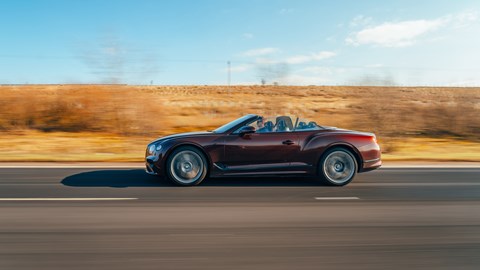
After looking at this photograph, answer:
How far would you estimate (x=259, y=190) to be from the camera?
7684 mm

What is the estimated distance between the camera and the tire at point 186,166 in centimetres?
793

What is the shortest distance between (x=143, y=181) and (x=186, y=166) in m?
1.11

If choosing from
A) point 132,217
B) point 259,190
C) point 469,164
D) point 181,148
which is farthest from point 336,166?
point 469,164

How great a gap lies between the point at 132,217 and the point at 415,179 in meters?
6.25

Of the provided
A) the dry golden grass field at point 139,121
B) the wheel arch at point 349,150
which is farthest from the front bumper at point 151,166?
the dry golden grass field at point 139,121

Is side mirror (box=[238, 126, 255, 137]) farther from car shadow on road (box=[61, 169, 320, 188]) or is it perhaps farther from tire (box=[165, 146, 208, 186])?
car shadow on road (box=[61, 169, 320, 188])

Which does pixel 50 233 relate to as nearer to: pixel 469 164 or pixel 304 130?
pixel 304 130

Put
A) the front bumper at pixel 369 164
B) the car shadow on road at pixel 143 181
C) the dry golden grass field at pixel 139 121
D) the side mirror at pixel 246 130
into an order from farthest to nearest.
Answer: the dry golden grass field at pixel 139 121
the front bumper at pixel 369 164
the car shadow on road at pixel 143 181
the side mirror at pixel 246 130

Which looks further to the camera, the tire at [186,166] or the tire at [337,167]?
the tire at [337,167]

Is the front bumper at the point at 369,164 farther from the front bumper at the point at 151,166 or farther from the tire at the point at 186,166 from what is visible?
the front bumper at the point at 151,166

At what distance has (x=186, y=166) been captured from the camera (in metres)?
7.97

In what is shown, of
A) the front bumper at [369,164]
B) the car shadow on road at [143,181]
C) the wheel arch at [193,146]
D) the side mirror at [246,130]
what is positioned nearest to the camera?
the wheel arch at [193,146]

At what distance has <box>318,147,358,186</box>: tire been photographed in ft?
26.8

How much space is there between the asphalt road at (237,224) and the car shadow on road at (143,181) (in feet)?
0.12
